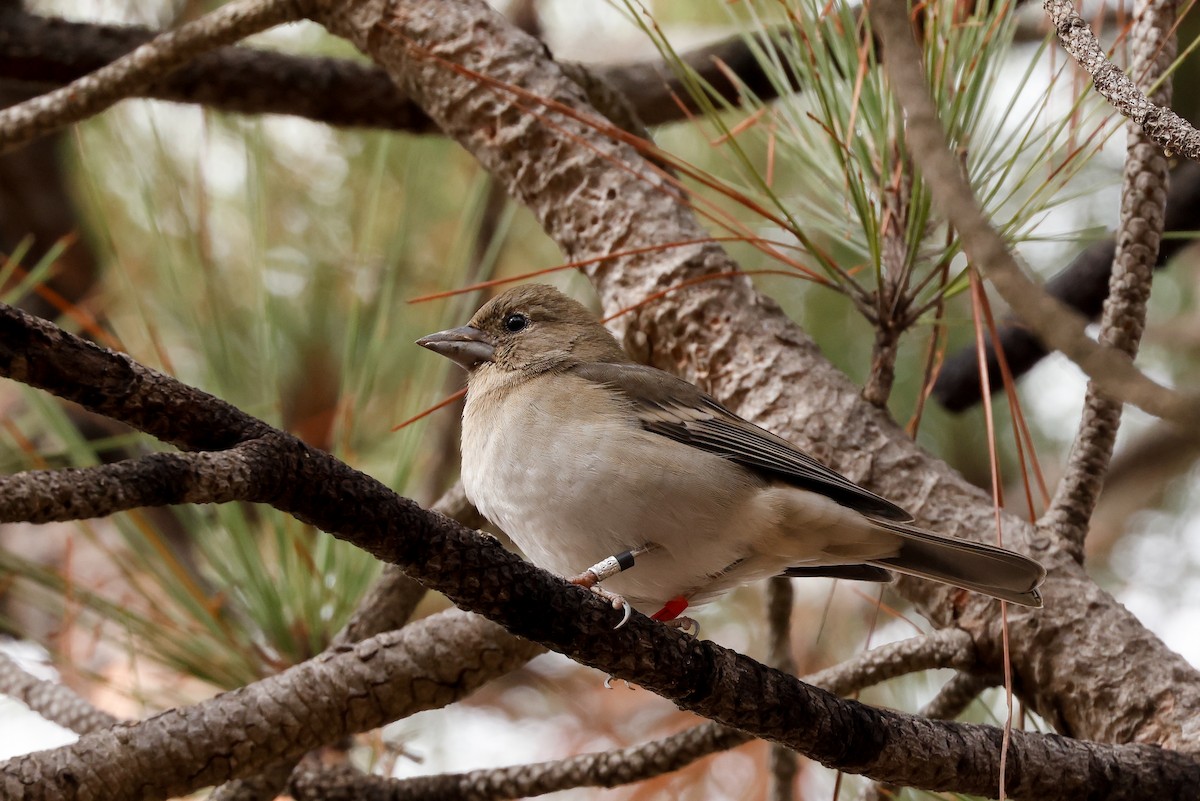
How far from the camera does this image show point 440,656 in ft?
8.91

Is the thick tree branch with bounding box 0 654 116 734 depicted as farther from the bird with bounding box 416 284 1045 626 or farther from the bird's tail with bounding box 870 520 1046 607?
the bird's tail with bounding box 870 520 1046 607

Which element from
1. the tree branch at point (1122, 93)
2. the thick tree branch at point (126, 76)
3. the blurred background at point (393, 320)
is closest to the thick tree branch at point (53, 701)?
the blurred background at point (393, 320)

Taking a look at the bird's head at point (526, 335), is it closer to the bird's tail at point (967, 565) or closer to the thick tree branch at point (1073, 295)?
the bird's tail at point (967, 565)

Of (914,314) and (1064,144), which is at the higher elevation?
(1064,144)

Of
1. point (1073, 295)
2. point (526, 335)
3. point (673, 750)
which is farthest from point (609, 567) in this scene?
point (1073, 295)

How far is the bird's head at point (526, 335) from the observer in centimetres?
333

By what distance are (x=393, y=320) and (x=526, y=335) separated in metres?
1.45

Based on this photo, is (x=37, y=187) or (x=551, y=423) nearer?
(x=551, y=423)

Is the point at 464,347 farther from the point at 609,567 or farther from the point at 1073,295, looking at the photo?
the point at 1073,295

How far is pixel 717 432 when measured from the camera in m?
2.84

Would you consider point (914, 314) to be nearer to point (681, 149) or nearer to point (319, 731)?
point (319, 731)

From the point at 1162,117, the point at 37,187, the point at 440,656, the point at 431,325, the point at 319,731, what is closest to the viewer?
the point at 1162,117

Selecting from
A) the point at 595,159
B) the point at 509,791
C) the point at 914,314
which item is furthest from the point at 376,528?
the point at 595,159

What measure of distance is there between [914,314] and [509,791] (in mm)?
1465
